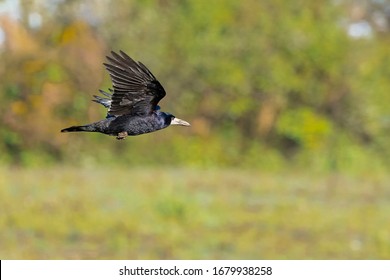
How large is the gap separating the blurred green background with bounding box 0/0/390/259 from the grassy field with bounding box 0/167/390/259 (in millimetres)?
32

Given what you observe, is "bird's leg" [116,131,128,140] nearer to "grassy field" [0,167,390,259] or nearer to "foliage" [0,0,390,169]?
"grassy field" [0,167,390,259]

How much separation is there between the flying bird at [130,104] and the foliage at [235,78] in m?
8.43

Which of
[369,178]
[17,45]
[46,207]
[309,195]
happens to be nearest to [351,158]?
[369,178]

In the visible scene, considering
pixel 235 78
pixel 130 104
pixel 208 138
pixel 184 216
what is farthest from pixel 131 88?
pixel 235 78

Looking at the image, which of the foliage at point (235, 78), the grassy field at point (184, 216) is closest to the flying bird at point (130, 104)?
the grassy field at point (184, 216)

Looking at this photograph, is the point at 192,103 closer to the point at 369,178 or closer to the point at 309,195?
the point at 309,195

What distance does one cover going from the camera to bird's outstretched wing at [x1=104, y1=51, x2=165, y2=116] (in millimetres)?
3598

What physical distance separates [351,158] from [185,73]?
4.14 m

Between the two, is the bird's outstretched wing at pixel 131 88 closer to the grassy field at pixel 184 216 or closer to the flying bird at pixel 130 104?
the flying bird at pixel 130 104

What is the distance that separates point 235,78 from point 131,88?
13101mm

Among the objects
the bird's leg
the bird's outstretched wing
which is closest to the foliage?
the bird's outstretched wing

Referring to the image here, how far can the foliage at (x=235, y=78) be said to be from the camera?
1358cm

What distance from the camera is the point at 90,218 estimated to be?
1335cm

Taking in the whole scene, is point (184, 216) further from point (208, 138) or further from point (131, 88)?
point (131, 88)
